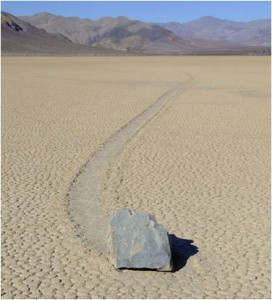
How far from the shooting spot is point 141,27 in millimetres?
195500

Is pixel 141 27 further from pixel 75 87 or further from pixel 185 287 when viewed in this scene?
pixel 185 287

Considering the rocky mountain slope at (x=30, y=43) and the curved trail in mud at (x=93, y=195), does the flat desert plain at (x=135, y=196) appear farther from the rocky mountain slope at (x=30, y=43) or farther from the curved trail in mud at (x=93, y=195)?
the rocky mountain slope at (x=30, y=43)

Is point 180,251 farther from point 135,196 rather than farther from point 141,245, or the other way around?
point 135,196

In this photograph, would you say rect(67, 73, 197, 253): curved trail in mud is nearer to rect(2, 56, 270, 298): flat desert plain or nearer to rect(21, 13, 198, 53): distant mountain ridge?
rect(2, 56, 270, 298): flat desert plain

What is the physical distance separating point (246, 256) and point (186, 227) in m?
0.91

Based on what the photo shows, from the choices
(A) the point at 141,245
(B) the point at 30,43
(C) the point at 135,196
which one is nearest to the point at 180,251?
(A) the point at 141,245

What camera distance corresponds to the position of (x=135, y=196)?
7.28 meters

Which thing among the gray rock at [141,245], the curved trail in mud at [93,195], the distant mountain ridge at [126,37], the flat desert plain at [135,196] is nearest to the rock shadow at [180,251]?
the flat desert plain at [135,196]

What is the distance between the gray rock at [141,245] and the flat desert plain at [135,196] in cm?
11

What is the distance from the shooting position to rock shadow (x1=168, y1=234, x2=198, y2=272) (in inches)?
204

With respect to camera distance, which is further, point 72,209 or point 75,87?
point 75,87

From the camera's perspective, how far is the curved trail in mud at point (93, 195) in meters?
5.87

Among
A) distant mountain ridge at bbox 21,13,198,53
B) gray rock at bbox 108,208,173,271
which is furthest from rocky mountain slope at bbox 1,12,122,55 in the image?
gray rock at bbox 108,208,173,271

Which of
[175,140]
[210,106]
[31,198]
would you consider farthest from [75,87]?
[31,198]
